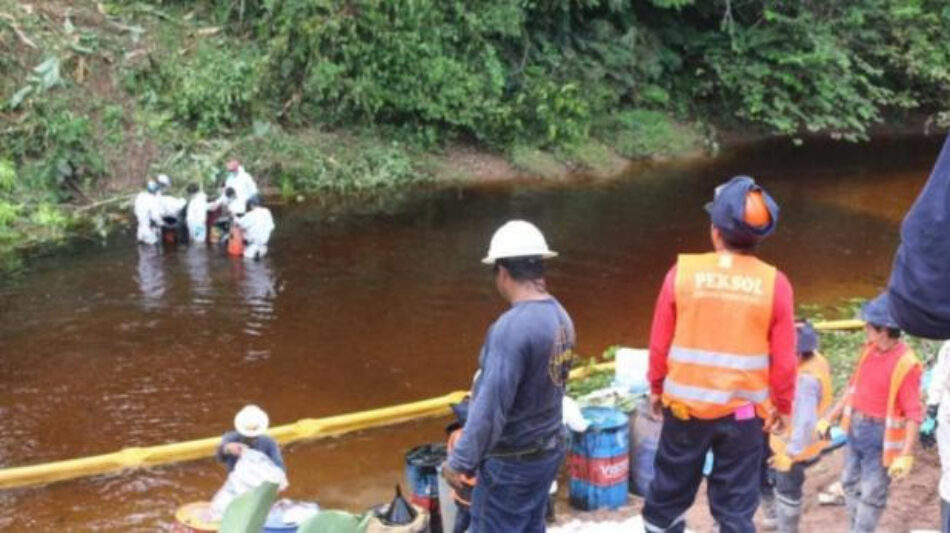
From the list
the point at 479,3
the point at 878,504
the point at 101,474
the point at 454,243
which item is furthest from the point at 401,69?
the point at 878,504

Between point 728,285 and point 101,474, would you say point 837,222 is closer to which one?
point 101,474

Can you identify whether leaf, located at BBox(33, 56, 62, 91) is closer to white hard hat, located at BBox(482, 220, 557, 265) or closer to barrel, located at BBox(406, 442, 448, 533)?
barrel, located at BBox(406, 442, 448, 533)

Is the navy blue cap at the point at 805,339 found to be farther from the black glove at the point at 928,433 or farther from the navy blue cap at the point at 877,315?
the black glove at the point at 928,433

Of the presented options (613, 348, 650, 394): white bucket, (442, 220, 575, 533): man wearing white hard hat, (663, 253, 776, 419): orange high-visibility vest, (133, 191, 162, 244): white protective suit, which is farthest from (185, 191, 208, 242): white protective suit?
(663, 253, 776, 419): orange high-visibility vest

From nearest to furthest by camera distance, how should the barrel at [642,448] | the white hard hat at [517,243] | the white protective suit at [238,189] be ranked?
the white hard hat at [517,243]
the barrel at [642,448]
the white protective suit at [238,189]

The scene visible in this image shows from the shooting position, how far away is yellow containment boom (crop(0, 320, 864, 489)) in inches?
297

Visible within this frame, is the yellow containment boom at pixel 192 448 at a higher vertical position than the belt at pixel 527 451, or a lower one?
lower

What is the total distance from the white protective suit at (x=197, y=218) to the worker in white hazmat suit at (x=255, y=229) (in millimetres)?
749

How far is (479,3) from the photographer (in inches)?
798

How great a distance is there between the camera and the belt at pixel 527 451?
4.41 m

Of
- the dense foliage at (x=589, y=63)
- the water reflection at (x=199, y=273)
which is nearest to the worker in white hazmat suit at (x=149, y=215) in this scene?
the water reflection at (x=199, y=273)

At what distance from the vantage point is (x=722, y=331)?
13.8ft

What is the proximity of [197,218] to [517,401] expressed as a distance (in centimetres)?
1038

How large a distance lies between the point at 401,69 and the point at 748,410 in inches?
612
